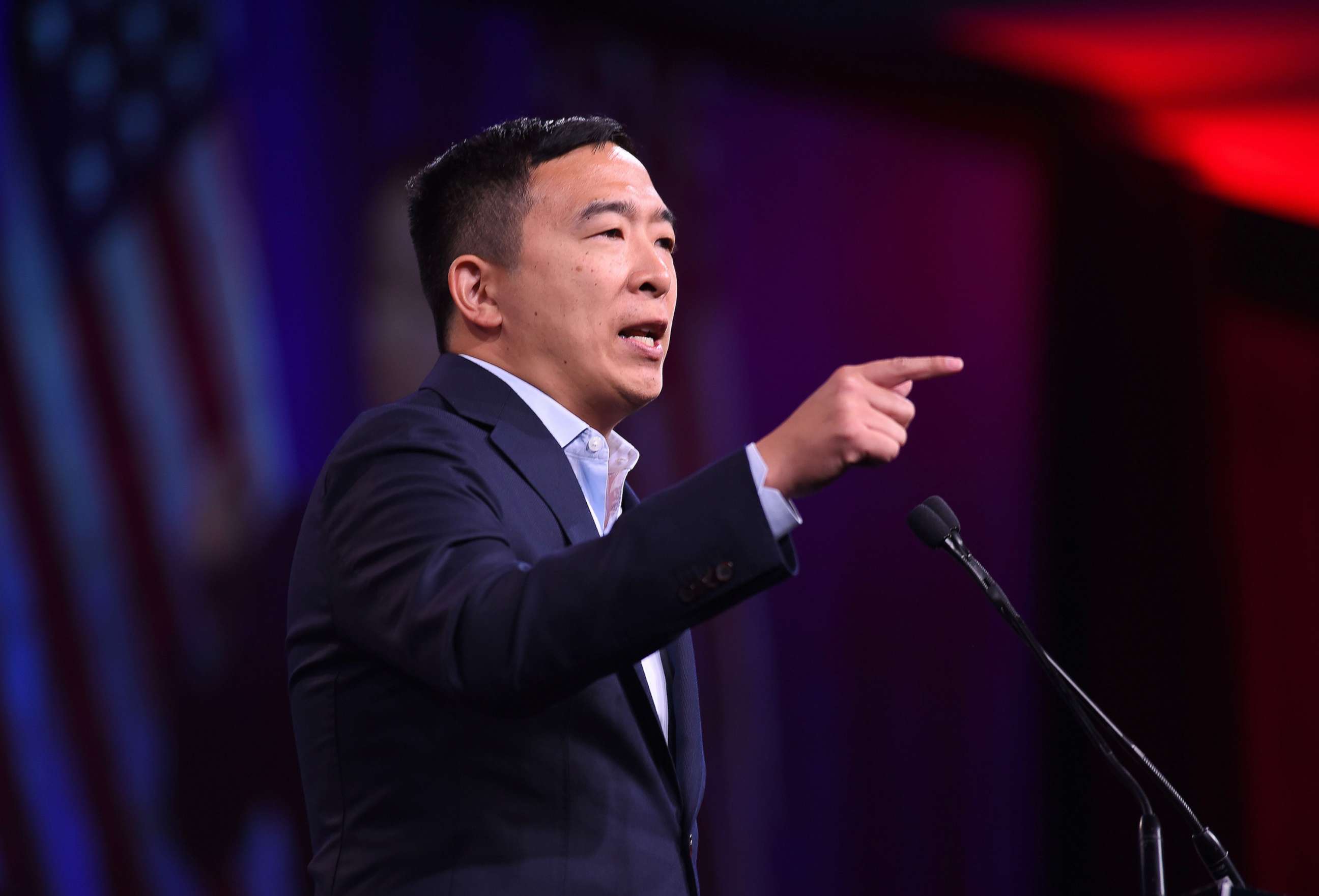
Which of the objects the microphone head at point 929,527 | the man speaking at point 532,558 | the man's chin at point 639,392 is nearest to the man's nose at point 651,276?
the man speaking at point 532,558

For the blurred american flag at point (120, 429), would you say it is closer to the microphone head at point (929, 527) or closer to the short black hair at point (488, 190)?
the short black hair at point (488, 190)

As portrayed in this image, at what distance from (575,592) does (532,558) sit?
24 centimetres

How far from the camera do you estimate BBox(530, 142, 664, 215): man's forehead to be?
5.08 ft

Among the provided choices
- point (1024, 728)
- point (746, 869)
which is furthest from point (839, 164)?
point (746, 869)

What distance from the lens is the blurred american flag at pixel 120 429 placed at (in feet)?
6.75

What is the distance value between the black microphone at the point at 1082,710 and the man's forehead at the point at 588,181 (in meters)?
0.54

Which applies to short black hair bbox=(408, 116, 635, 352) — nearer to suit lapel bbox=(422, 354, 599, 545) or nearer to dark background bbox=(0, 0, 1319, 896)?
suit lapel bbox=(422, 354, 599, 545)

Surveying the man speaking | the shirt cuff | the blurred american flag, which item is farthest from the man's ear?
the blurred american flag

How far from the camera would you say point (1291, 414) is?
3.06 m

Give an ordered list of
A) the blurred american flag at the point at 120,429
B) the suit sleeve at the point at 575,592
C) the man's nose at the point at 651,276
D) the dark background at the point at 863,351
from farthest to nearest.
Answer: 1. the dark background at the point at 863,351
2. the blurred american flag at the point at 120,429
3. the man's nose at the point at 651,276
4. the suit sleeve at the point at 575,592

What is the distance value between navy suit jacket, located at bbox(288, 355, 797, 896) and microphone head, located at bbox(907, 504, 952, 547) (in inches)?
14.3

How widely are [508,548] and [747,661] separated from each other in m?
2.03

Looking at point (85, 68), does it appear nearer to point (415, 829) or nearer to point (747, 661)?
point (415, 829)

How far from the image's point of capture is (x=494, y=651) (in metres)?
0.95
